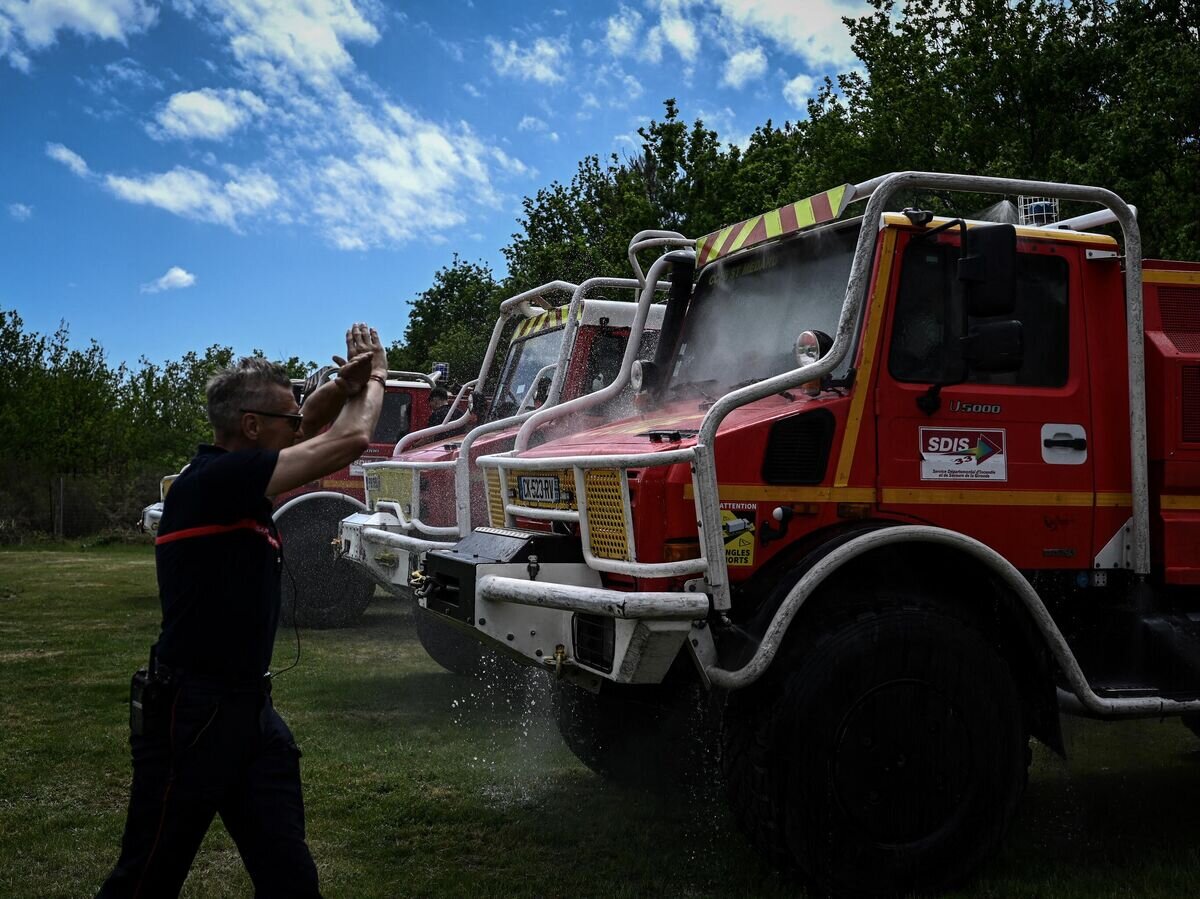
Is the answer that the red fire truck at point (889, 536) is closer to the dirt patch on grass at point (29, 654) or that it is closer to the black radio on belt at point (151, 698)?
the black radio on belt at point (151, 698)

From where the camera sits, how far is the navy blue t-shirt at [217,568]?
10.4 feet

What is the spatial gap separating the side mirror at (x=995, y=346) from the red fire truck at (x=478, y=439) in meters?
2.10

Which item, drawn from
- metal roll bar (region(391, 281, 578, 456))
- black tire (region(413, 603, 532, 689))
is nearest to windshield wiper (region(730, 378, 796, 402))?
black tire (region(413, 603, 532, 689))

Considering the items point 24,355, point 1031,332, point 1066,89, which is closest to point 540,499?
point 1031,332

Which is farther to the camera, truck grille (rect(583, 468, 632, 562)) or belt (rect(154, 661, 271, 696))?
truck grille (rect(583, 468, 632, 562))

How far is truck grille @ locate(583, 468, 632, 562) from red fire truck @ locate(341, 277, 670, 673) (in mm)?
1483

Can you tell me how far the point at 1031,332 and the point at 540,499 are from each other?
86.0 inches

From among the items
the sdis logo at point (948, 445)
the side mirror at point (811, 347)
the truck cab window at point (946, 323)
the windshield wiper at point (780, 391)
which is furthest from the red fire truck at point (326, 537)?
the sdis logo at point (948, 445)

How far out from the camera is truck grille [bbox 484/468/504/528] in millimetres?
5617

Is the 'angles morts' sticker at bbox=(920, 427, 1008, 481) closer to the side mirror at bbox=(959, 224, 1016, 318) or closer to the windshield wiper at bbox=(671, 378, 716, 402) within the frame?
the side mirror at bbox=(959, 224, 1016, 318)

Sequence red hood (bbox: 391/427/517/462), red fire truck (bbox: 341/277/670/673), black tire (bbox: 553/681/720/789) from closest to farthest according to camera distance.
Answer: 1. black tire (bbox: 553/681/720/789)
2. red fire truck (bbox: 341/277/670/673)
3. red hood (bbox: 391/427/517/462)

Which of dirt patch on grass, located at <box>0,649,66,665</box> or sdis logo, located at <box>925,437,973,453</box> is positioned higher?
sdis logo, located at <box>925,437,973,453</box>

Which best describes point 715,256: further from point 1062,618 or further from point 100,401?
point 100,401

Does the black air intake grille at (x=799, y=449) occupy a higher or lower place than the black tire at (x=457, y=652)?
higher
